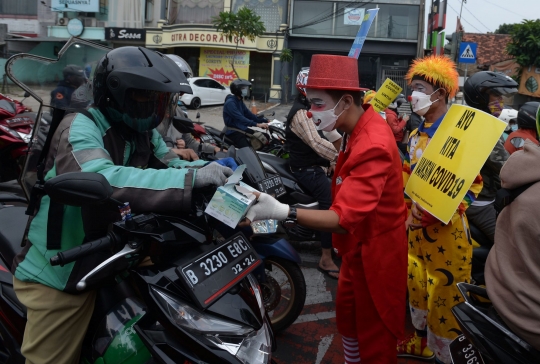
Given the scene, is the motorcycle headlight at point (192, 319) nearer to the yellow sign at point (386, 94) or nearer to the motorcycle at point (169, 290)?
the motorcycle at point (169, 290)

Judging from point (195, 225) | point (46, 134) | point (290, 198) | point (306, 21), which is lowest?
point (290, 198)

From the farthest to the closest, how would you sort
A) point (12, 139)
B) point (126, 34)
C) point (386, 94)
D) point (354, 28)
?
point (126, 34) < point (354, 28) < point (12, 139) < point (386, 94)

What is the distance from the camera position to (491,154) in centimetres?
324

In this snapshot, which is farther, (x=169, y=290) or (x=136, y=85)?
(x=136, y=85)

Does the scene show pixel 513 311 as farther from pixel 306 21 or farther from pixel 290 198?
pixel 306 21

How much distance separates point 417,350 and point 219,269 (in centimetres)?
230

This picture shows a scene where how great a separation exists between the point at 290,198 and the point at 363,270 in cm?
253

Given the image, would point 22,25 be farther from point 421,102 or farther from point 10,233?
point 421,102

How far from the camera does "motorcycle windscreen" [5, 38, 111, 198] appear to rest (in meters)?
2.19

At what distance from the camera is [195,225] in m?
2.00

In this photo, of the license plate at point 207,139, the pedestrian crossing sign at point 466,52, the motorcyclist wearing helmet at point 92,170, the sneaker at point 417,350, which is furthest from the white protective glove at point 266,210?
the pedestrian crossing sign at point 466,52

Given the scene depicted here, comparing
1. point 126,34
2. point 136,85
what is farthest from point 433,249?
point 126,34

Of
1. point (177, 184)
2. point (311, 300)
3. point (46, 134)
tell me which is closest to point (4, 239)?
point (46, 134)

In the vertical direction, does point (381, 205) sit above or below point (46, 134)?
below
